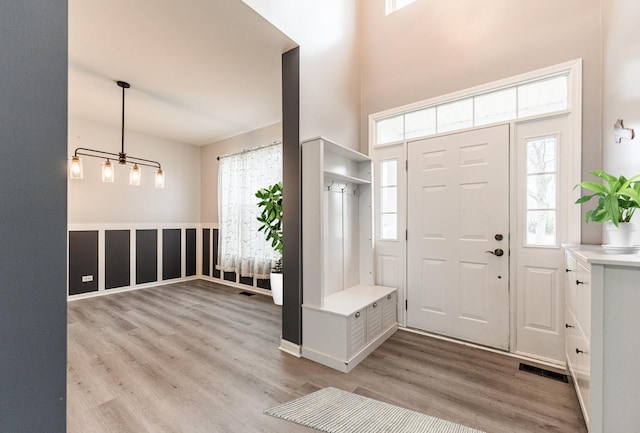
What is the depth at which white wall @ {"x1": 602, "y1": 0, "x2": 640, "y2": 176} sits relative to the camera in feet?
5.44

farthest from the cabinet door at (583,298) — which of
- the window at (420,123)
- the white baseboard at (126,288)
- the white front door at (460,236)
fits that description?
the white baseboard at (126,288)

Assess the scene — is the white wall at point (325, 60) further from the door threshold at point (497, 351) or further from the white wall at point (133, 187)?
the white wall at point (133, 187)

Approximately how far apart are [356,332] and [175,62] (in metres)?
3.30

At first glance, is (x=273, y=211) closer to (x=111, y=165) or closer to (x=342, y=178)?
(x=342, y=178)

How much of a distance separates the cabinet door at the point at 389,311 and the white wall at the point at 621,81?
2.11 metres

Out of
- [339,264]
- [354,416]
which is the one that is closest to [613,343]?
[354,416]

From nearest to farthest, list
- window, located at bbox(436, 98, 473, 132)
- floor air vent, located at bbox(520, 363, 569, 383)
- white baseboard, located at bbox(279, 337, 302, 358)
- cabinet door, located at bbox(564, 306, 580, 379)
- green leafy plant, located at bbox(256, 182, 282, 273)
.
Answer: cabinet door, located at bbox(564, 306, 580, 379), floor air vent, located at bbox(520, 363, 569, 383), white baseboard, located at bbox(279, 337, 302, 358), window, located at bbox(436, 98, 473, 132), green leafy plant, located at bbox(256, 182, 282, 273)

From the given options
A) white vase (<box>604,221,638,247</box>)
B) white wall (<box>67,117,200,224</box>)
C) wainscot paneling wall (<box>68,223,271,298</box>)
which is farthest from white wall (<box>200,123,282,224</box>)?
white vase (<box>604,221,638,247</box>)

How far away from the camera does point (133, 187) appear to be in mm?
5008

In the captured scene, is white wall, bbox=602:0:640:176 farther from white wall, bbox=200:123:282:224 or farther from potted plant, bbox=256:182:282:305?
white wall, bbox=200:123:282:224

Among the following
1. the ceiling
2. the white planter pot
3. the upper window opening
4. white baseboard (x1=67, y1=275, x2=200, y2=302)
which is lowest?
white baseboard (x1=67, y1=275, x2=200, y2=302)

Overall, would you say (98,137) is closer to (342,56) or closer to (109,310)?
(109,310)

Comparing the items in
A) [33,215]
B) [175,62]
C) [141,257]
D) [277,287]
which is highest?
[175,62]

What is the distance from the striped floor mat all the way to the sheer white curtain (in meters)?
2.78
